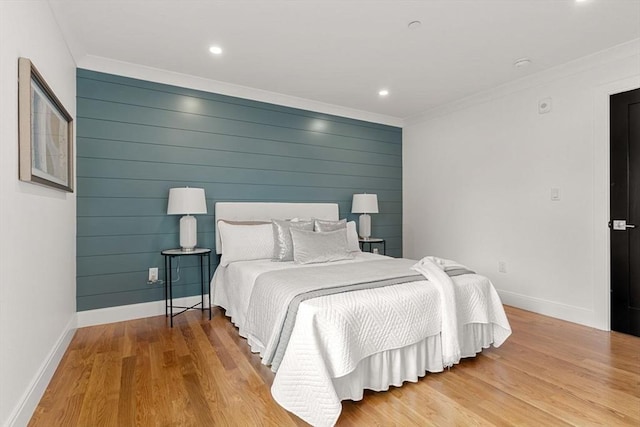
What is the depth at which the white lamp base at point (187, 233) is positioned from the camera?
3.21 meters

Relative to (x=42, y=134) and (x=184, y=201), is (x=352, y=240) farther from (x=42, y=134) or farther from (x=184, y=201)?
(x=42, y=134)

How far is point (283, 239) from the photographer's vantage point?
10.6 ft

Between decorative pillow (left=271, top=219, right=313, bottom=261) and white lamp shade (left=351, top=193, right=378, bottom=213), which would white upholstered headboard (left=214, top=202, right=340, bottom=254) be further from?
decorative pillow (left=271, top=219, right=313, bottom=261)

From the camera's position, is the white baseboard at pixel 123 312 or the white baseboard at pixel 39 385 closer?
the white baseboard at pixel 39 385

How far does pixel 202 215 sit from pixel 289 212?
1.03 meters

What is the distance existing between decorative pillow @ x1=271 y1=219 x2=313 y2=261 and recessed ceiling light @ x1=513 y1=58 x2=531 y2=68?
262cm

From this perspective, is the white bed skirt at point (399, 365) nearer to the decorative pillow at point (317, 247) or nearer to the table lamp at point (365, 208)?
the decorative pillow at point (317, 247)

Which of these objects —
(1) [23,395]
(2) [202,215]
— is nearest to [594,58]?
(2) [202,215]

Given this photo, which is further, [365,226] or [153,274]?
[365,226]

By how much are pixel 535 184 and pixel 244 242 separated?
310cm

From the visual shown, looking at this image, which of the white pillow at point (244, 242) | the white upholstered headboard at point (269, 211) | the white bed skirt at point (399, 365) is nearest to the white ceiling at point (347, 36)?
the white upholstered headboard at point (269, 211)

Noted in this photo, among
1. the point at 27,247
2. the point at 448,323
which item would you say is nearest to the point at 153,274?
the point at 27,247

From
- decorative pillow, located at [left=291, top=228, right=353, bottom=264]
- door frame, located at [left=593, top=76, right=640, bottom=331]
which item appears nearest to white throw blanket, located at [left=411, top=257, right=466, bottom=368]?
decorative pillow, located at [left=291, top=228, right=353, bottom=264]

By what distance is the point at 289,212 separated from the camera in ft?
13.3
